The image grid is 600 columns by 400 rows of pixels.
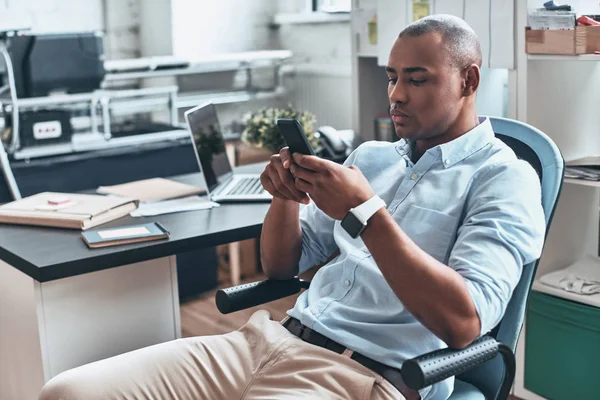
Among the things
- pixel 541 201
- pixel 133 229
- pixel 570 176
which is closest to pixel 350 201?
pixel 541 201

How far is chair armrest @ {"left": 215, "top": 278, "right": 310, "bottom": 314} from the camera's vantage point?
171cm

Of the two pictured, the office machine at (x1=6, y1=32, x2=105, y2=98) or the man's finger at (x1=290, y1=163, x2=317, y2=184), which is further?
the office machine at (x1=6, y1=32, x2=105, y2=98)

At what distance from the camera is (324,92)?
4.58 m

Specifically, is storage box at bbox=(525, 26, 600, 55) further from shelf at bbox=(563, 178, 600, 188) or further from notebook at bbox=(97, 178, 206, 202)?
notebook at bbox=(97, 178, 206, 202)

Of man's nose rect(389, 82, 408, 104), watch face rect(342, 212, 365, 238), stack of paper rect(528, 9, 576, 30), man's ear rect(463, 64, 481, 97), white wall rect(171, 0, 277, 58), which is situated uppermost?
white wall rect(171, 0, 277, 58)

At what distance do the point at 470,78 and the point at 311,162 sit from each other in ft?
1.36

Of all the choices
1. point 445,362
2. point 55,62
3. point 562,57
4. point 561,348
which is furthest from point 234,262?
point 445,362

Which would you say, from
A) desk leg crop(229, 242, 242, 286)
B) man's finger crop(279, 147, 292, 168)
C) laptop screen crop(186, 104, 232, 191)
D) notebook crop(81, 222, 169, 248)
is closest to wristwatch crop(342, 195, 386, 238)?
man's finger crop(279, 147, 292, 168)

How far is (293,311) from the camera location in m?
1.70

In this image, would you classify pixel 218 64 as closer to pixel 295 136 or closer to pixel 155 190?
pixel 155 190

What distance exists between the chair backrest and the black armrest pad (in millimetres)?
185

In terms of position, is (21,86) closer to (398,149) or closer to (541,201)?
(398,149)

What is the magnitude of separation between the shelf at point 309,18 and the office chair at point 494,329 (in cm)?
267

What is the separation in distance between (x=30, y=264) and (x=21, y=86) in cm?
158
